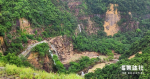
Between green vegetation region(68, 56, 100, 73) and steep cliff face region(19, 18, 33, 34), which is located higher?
steep cliff face region(19, 18, 33, 34)

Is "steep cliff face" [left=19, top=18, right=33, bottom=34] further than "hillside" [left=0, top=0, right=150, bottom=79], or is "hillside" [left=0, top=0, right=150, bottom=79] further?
"steep cliff face" [left=19, top=18, right=33, bottom=34]

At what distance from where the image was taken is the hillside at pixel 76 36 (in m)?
16.1

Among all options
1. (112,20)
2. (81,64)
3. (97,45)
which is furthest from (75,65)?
(112,20)

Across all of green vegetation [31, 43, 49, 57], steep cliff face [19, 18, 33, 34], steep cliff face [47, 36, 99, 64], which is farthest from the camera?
steep cliff face [47, 36, 99, 64]

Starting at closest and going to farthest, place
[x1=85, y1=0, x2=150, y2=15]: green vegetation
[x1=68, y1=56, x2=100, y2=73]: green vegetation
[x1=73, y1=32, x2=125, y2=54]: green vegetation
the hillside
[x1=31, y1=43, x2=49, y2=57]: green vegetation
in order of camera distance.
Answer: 1. the hillside
2. [x1=31, y1=43, x2=49, y2=57]: green vegetation
3. [x1=68, y1=56, x2=100, y2=73]: green vegetation
4. [x1=73, y1=32, x2=125, y2=54]: green vegetation
5. [x1=85, y1=0, x2=150, y2=15]: green vegetation

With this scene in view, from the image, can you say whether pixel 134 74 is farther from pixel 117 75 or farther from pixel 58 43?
pixel 58 43

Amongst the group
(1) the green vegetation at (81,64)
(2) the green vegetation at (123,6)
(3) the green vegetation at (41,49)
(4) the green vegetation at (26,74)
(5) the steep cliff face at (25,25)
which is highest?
(2) the green vegetation at (123,6)

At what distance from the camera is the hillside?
16078mm

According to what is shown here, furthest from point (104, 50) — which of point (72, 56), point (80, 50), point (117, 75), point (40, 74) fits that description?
point (40, 74)

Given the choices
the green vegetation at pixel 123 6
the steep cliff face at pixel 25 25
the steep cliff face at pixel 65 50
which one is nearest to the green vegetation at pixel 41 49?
the steep cliff face at pixel 25 25

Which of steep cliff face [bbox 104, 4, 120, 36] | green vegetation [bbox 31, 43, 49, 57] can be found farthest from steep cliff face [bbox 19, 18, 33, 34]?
steep cliff face [bbox 104, 4, 120, 36]

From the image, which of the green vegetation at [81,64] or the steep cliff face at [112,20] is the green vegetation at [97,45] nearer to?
the green vegetation at [81,64]

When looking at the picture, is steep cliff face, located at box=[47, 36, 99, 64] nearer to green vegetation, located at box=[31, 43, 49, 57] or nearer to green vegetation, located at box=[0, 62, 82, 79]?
green vegetation, located at box=[31, 43, 49, 57]

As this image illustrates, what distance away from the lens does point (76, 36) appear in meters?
28.8
